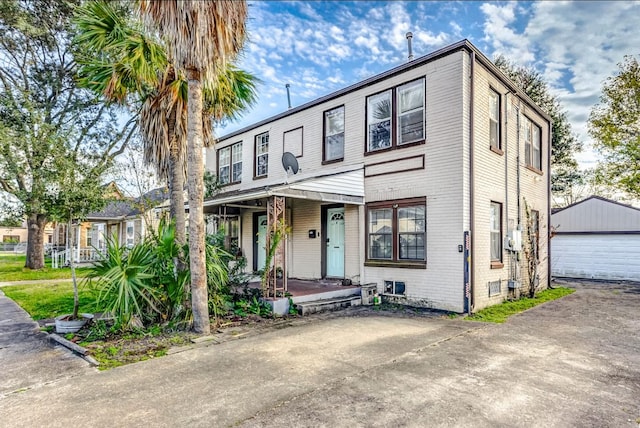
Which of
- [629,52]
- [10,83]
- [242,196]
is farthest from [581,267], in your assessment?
[10,83]

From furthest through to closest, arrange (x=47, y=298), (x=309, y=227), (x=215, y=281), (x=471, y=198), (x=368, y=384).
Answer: (x=309, y=227), (x=47, y=298), (x=471, y=198), (x=215, y=281), (x=368, y=384)

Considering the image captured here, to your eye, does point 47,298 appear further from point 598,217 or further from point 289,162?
point 598,217

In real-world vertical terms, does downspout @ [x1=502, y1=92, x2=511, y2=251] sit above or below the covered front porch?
above

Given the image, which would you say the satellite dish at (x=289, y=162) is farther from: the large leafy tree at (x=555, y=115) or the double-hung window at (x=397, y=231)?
the large leafy tree at (x=555, y=115)

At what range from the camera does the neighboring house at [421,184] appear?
28.3 ft

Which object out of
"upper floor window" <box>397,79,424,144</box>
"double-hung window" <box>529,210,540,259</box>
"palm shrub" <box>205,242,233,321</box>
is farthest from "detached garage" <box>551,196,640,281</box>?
"palm shrub" <box>205,242,233,321</box>

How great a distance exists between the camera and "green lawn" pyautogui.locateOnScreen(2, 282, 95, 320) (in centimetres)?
877

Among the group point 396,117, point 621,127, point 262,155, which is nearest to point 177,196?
point 396,117

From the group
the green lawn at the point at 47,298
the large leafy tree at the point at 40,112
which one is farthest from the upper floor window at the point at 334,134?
the large leafy tree at the point at 40,112

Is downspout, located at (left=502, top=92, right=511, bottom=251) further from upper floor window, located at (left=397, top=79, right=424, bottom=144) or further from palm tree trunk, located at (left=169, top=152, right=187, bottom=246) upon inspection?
palm tree trunk, located at (left=169, top=152, right=187, bottom=246)

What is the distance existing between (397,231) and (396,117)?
3.02m

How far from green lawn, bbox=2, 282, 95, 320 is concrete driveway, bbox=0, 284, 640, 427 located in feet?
12.4

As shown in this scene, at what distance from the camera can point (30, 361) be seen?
5.38 metres

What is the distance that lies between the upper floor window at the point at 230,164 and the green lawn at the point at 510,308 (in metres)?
10.5
